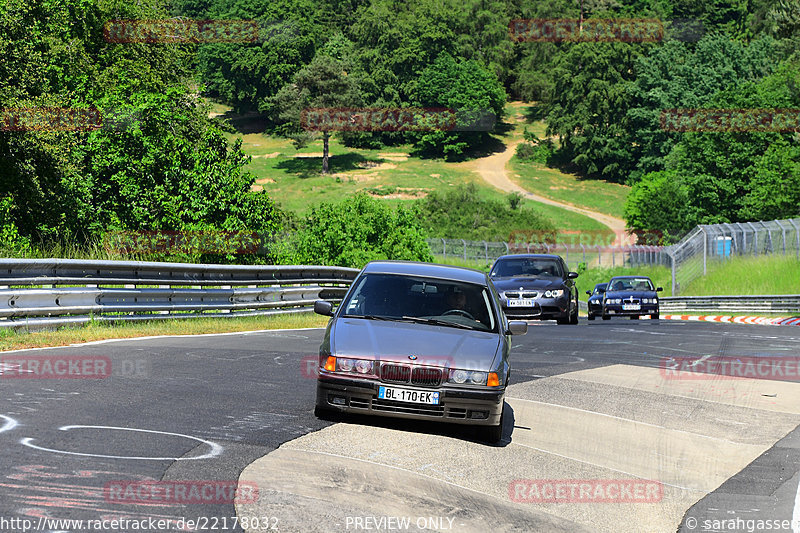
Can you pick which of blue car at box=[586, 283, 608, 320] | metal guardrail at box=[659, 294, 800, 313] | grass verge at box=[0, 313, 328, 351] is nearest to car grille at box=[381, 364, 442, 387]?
grass verge at box=[0, 313, 328, 351]

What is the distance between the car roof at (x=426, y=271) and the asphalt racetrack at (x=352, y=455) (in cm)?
143

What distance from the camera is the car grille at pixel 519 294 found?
21.9 metres

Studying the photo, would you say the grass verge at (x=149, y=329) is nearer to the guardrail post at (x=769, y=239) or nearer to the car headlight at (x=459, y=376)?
the car headlight at (x=459, y=376)

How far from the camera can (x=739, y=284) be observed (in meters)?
44.8

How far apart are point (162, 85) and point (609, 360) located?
29.1 metres

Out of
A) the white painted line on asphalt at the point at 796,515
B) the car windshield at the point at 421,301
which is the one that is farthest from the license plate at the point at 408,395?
the white painted line on asphalt at the point at 796,515

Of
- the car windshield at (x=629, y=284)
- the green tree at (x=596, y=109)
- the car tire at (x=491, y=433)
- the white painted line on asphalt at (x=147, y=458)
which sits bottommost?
the car windshield at (x=629, y=284)

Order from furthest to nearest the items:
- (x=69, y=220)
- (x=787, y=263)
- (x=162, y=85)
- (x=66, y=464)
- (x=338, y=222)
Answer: (x=787, y=263) → (x=162, y=85) → (x=338, y=222) → (x=69, y=220) → (x=66, y=464)

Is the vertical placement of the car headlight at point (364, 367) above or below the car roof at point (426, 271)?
below

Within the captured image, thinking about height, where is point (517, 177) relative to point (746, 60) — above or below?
below

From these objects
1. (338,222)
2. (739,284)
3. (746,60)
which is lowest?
(739,284)

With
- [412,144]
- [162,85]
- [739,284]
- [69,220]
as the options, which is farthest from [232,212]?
[412,144]

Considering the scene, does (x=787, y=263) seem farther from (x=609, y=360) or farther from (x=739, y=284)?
(x=609, y=360)

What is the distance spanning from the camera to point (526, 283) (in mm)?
22172
